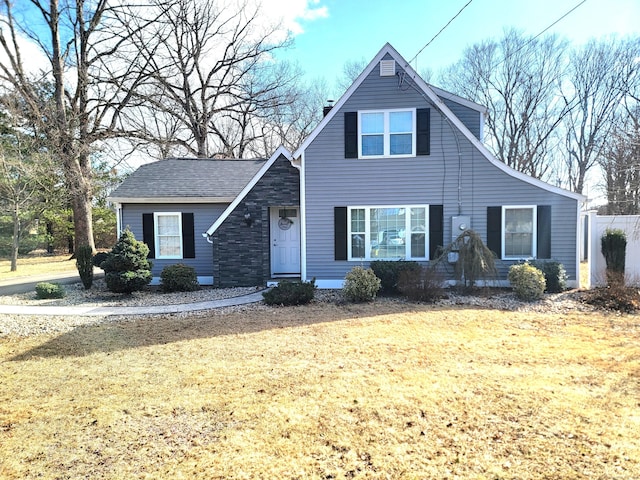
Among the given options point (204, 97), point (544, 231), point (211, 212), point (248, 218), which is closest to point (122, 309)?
point (248, 218)

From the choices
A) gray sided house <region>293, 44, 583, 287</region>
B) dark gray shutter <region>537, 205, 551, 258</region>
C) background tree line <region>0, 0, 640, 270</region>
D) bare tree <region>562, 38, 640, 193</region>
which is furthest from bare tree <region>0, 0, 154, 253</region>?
bare tree <region>562, 38, 640, 193</region>

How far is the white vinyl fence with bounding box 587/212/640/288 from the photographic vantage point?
34.5 feet

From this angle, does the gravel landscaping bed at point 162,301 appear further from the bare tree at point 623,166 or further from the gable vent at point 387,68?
the gable vent at point 387,68

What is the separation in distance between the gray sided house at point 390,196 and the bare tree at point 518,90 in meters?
19.6

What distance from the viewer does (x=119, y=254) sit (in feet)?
33.9

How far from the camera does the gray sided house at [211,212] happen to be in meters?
11.5

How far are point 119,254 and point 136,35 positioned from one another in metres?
15.8

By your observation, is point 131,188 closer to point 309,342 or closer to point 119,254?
point 119,254

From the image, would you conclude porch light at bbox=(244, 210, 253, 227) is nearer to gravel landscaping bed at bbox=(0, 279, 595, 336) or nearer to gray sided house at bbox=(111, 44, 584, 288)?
gray sided house at bbox=(111, 44, 584, 288)

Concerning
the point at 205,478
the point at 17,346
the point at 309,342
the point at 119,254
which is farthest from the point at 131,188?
the point at 205,478

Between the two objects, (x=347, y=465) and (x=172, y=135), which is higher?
(x=172, y=135)

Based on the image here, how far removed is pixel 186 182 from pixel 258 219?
3764 millimetres

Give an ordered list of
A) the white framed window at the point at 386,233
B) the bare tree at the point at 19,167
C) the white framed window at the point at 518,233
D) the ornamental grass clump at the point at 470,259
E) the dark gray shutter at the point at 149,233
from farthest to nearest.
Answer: the bare tree at the point at 19,167, the dark gray shutter at the point at 149,233, the white framed window at the point at 386,233, the white framed window at the point at 518,233, the ornamental grass clump at the point at 470,259

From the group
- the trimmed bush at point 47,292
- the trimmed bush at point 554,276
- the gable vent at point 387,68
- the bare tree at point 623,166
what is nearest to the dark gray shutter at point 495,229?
the trimmed bush at point 554,276
